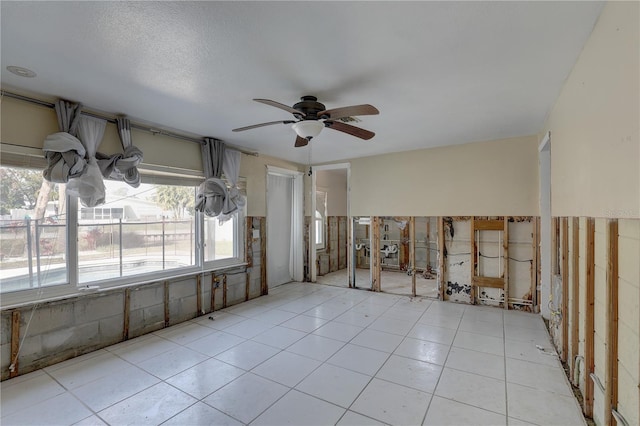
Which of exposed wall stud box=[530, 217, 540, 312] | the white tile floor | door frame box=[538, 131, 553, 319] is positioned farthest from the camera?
exposed wall stud box=[530, 217, 540, 312]

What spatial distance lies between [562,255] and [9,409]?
4936 millimetres

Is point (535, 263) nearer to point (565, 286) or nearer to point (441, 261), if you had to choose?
point (441, 261)

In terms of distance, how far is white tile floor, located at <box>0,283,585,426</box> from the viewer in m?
2.19

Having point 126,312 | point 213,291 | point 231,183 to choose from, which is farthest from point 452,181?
point 126,312

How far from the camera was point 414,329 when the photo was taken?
12.5 feet

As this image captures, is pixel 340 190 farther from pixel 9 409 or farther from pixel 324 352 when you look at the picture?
pixel 9 409

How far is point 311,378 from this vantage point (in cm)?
267

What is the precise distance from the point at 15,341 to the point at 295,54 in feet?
11.9

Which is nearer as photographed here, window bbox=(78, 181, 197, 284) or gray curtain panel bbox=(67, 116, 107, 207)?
gray curtain panel bbox=(67, 116, 107, 207)

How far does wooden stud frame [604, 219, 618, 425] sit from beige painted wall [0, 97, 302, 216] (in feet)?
14.9

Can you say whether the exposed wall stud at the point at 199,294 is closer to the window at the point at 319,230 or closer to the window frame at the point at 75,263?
the window frame at the point at 75,263

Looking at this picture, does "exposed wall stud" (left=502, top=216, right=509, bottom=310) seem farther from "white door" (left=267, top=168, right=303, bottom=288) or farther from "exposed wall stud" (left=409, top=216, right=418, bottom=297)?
"white door" (left=267, top=168, right=303, bottom=288)

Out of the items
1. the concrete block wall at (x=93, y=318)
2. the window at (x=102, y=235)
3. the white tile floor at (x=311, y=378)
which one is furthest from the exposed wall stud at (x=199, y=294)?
the white tile floor at (x=311, y=378)

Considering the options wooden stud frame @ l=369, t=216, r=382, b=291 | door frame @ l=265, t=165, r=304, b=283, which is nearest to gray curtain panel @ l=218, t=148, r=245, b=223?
door frame @ l=265, t=165, r=304, b=283
